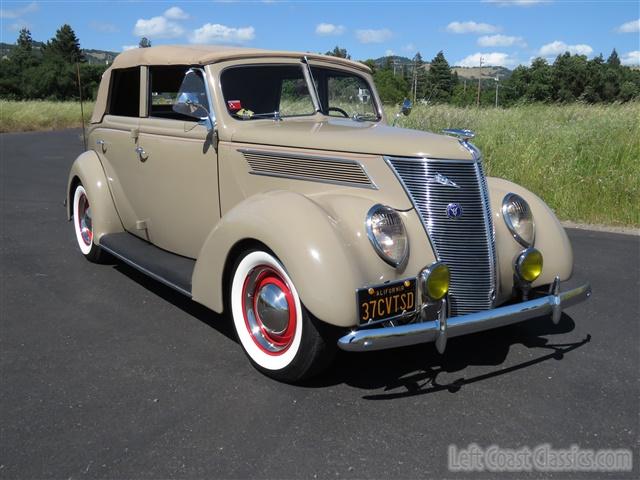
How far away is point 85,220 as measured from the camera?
5789mm

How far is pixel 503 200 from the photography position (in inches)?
148

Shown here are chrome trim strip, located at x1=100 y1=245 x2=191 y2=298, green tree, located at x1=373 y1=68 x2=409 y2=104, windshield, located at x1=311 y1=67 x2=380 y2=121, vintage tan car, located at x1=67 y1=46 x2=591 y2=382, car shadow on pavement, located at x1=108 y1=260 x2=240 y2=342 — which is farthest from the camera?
green tree, located at x1=373 y1=68 x2=409 y2=104

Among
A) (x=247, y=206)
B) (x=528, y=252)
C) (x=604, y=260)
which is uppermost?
(x=247, y=206)

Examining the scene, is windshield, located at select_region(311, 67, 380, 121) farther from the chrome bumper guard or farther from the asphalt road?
the chrome bumper guard

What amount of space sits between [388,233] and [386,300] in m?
0.37

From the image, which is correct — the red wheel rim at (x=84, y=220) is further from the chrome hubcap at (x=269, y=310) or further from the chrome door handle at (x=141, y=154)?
the chrome hubcap at (x=269, y=310)

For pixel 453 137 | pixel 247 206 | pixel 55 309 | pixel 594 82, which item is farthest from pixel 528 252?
pixel 594 82

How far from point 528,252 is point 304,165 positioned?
4.69 ft

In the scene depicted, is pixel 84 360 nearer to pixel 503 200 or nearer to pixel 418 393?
pixel 418 393

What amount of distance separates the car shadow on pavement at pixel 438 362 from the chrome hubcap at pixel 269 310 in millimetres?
318

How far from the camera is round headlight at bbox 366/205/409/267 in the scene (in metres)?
3.06

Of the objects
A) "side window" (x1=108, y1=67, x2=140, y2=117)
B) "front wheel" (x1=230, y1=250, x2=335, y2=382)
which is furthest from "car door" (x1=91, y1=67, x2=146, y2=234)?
"front wheel" (x1=230, y1=250, x2=335, y2=382)

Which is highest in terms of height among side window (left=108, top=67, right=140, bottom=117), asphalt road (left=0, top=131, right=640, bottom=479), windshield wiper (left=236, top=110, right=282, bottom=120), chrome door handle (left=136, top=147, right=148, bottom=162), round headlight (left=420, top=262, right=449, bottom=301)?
side window (left=108, top=67, right=140, bottom=117)

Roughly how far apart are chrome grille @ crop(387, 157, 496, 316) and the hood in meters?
0.06
